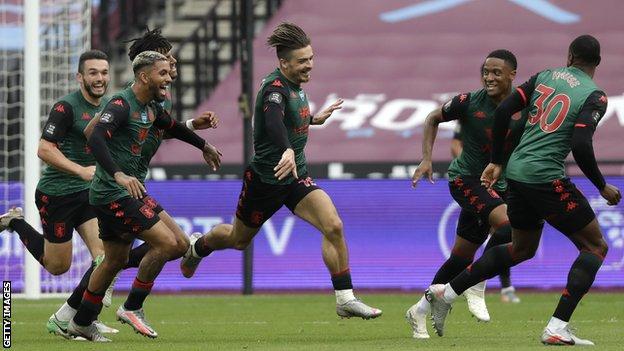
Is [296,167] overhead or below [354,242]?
overhead

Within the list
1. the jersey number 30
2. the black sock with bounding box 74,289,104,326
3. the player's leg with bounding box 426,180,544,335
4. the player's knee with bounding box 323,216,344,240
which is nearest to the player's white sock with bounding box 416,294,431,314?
the player's leg with bounding box 426,180,544,335

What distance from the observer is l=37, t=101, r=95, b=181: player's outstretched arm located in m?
11.0

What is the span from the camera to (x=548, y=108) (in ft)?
30.4

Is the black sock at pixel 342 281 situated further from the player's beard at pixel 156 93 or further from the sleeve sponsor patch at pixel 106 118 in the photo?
the sleeve sponsor patch at pixel 106 118

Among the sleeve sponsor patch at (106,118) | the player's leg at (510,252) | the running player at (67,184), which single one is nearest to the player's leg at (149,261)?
the running player at (67,184)

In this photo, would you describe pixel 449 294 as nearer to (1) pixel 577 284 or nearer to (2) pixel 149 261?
(1) pixel 577 284

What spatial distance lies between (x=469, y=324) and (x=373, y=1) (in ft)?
45.4

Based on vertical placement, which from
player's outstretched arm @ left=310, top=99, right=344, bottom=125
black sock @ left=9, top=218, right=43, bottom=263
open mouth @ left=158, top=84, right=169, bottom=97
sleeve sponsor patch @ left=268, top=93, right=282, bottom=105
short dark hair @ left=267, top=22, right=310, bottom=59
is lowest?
black sock @ left=9, top=218, right=43, bottom=263

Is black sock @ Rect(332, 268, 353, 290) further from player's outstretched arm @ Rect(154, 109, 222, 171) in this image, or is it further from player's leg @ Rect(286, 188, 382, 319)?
player's outstretched arm @ Rect(154, 109, 222, 171)

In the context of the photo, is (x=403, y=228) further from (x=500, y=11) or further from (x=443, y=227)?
(x=500, y=11)

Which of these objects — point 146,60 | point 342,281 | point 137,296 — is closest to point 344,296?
point 342,281

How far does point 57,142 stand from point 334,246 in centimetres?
237

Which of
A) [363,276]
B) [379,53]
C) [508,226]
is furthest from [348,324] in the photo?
[379,53]

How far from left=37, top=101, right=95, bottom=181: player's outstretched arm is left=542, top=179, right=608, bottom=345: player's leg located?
3.62m
